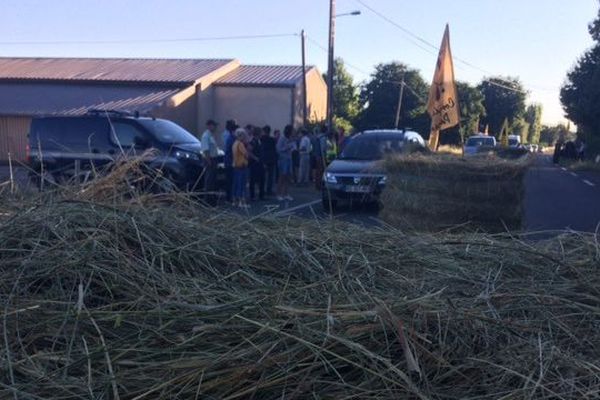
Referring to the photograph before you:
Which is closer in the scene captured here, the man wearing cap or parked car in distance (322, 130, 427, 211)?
parked car in distance (322, 130, 427, 211)

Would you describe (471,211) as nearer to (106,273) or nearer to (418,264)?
(418,264)

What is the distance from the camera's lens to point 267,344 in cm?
284

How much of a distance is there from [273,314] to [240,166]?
38.4 feet

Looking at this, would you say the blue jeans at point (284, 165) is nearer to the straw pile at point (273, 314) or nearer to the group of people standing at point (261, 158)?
the group of people standing at point (261, 158)

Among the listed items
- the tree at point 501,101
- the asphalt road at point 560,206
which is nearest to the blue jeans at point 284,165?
the asphalt road at point 560,206

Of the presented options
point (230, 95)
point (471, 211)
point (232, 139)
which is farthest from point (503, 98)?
point (471, 211)

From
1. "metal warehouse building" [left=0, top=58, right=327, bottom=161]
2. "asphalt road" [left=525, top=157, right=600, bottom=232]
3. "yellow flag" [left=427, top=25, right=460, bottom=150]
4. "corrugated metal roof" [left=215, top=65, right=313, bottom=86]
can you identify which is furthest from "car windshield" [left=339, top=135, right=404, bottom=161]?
"corrugated metal roof" [left=215, top=65, right=313, bottom=86]

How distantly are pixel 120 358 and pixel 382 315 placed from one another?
38.8 inches

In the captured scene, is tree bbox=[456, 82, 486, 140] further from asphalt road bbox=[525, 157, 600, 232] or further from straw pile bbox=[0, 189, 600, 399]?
straw pile bbox=[0, 189, 600, 399]

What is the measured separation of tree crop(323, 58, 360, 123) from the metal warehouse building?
402 inches

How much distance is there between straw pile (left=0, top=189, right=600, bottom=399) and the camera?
274cm

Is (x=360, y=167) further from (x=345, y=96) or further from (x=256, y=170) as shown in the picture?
(x=345, y=96)

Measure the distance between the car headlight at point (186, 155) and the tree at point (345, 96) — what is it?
3370cm

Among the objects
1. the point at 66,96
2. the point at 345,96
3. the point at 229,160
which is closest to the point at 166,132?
the point at 229,160
